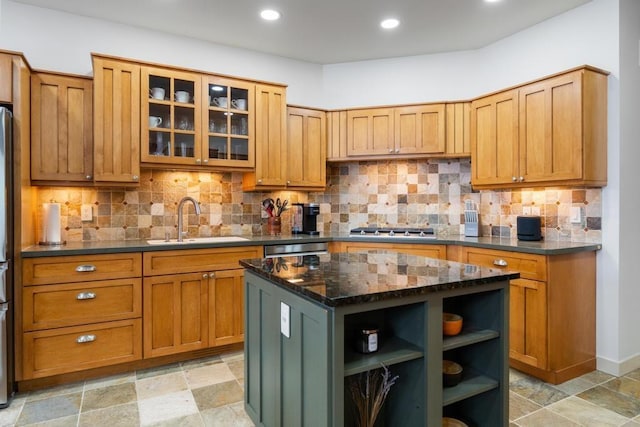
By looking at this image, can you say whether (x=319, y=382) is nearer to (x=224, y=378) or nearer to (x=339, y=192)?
(x=224, y=378)

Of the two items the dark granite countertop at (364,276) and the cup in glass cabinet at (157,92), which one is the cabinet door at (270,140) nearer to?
the cup in glass cabinet at (157,92)

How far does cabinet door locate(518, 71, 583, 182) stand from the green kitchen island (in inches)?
60.1

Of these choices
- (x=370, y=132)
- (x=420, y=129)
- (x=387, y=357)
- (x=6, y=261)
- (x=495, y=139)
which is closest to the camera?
(x=387, y=357)

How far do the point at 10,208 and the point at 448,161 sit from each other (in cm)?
372

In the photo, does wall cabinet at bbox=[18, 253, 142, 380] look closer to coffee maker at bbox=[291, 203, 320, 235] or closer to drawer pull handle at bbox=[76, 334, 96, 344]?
drawer pull handle at bbox=[76, 334, 96, 344]

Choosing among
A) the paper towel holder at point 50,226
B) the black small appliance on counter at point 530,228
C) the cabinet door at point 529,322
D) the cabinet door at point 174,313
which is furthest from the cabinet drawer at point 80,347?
the black small appliance on counter at point 530,228

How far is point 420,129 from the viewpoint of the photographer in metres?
3.91

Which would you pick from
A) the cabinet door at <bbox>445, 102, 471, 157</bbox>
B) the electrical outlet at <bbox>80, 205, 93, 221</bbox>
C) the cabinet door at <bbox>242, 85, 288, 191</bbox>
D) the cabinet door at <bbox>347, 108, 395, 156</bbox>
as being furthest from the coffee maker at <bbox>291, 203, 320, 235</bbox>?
the electrical outlet at <bbox>80, 205, 93, 221</bbox>

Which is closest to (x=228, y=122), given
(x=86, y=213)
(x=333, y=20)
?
(x=333, y=20)

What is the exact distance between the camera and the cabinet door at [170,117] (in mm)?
3195

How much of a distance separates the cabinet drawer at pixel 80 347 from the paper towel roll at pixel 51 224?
71 centimetres

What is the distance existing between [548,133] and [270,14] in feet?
7.81

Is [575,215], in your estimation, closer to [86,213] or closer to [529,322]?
[529,322]

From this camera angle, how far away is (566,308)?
2.76m
